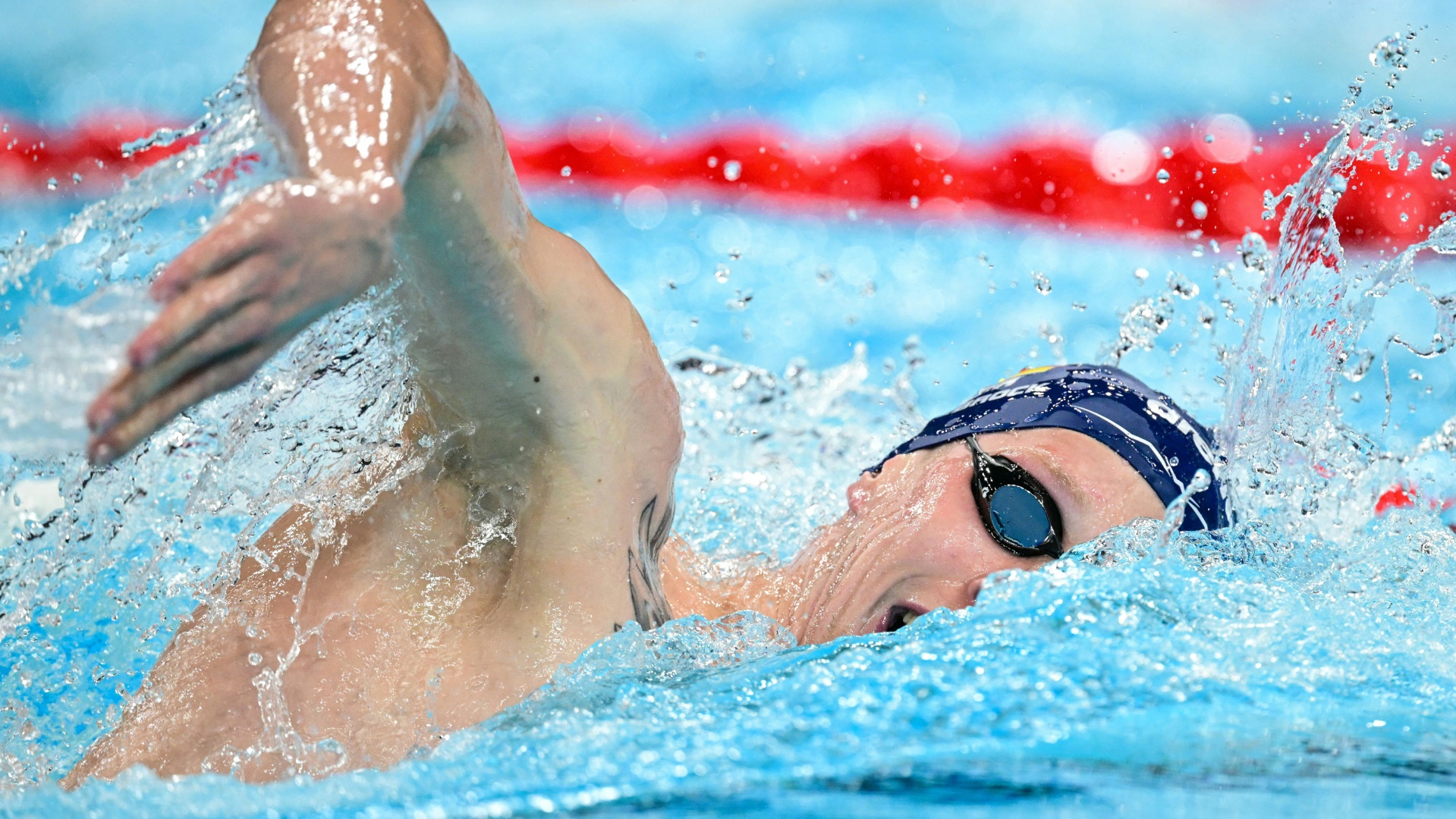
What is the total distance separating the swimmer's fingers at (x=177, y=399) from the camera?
0.60 metres

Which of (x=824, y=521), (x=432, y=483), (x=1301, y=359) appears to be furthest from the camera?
(x=824, y=521)

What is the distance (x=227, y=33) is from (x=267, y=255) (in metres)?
3.53

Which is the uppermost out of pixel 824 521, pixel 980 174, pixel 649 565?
pixel 980 174

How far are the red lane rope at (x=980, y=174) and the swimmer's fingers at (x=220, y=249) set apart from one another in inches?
120

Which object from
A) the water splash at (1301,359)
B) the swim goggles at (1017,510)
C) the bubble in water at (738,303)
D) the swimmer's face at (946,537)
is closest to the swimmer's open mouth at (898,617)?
the swimmer's face at (946,537)

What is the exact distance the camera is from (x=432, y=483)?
3.50 feet

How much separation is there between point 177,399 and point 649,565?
63 cm

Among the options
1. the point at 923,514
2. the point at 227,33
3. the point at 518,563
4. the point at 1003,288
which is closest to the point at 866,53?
the point at 1003,288

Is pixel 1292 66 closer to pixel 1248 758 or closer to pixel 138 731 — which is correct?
pixel 1248 758

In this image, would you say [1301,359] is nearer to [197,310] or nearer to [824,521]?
[824,521]

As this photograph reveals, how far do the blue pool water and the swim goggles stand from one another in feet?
0.18

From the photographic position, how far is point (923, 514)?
1.41 m

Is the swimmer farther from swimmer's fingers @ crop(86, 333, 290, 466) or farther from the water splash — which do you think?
the water splash

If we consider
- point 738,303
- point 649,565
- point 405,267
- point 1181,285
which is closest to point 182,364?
point 405,267
